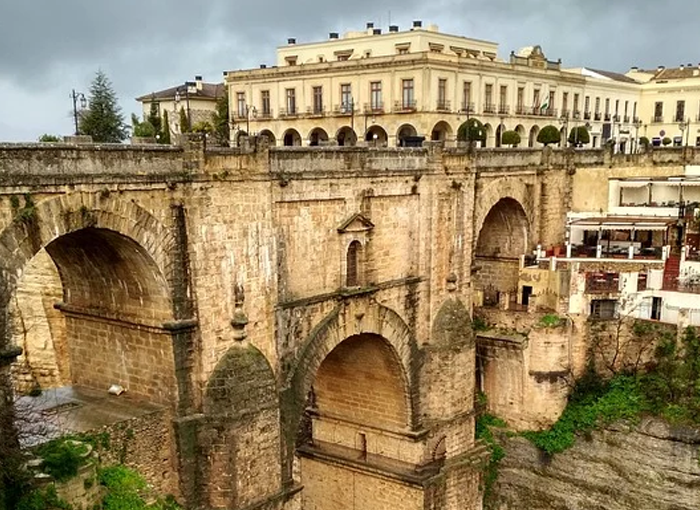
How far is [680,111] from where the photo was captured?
192ft

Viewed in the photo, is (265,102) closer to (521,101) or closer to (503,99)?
(503,99)

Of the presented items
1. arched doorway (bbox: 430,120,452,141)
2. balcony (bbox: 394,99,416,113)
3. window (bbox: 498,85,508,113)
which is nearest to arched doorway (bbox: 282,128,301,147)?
balcony (bbox: 394,99,416,113)

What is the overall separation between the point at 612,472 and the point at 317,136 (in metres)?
29.8

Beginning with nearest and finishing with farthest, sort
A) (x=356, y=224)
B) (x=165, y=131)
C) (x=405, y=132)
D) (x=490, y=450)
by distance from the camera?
(x=356, y=224), (x=490, y=450), (x=165, y=131), (x=405, y=132)

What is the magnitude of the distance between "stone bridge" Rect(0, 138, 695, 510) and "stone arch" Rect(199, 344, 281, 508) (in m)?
0.04

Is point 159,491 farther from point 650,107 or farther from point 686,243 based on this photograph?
point 650,107

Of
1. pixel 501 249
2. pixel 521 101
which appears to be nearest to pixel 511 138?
pixel 521 101

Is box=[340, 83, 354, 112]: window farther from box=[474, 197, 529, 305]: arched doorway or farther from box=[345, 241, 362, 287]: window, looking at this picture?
box=[345, 241, 362, 287]: window

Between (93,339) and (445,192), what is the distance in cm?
1103

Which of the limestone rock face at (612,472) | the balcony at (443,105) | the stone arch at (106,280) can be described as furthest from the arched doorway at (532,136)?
the stone arch at (106,280)

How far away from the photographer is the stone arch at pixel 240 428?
16031 millimetres

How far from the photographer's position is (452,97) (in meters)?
42.8

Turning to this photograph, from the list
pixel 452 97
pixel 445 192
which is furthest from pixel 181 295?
pixel 452 97

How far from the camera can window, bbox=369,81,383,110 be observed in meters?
43.6
